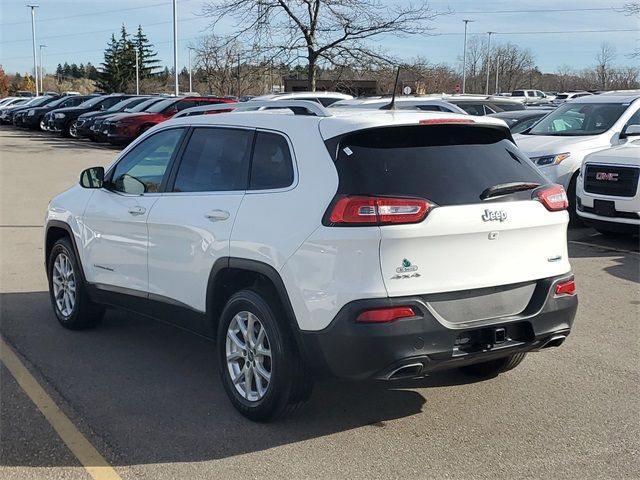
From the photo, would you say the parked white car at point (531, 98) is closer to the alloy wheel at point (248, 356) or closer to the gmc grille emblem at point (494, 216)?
the gmc grille emblem at point (494, 216)

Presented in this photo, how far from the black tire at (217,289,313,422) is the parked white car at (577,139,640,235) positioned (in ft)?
22.0

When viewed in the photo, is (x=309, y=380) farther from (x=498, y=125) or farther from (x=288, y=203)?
(x=498, y=125)

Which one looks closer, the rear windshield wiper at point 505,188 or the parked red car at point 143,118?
the rear windshield wiper at point 505,188

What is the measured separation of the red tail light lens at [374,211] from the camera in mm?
3750

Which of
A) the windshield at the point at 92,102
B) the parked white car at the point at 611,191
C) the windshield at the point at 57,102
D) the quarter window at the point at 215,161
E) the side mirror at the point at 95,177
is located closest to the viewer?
the quarter window at the point at 215,161

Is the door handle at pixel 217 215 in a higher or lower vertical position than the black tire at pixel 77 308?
higher

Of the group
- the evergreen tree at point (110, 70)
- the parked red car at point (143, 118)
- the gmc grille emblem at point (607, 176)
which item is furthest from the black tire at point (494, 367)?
the evergreen tree at point (110, 70)

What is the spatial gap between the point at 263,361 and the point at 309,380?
1.07ft

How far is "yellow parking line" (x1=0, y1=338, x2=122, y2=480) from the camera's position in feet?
12.4

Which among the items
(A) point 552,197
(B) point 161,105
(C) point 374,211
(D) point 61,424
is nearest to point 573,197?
(A) point 552,197

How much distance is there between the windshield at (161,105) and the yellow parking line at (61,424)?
20021mm

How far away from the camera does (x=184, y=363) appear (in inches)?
212

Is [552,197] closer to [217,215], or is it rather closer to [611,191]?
[217,215]

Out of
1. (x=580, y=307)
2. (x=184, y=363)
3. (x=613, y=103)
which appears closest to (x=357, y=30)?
(x=613, y=103)
